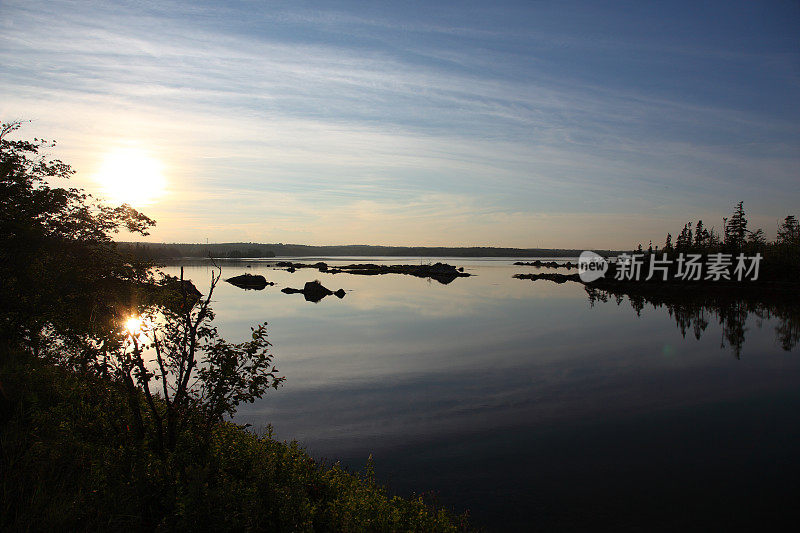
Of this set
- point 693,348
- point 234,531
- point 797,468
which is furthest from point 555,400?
point 693,348

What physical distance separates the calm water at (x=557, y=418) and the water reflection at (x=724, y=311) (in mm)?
1201

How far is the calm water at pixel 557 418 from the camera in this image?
11781 millimetres

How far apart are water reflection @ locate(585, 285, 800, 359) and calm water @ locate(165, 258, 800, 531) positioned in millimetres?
1201

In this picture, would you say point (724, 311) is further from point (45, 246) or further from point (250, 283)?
point (250, 283)

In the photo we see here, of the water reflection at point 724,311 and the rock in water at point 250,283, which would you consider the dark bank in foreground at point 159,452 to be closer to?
the water reflection at point 724,311

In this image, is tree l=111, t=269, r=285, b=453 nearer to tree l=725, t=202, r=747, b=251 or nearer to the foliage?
the foliage

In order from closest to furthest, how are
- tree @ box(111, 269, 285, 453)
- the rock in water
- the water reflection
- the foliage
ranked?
the foliage → tree @ box(111, 269, 285, 453) → the water reflection → the rock in water

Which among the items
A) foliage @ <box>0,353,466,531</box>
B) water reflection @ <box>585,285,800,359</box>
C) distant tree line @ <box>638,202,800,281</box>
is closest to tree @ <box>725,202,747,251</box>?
distant tree line @ <box>638,202,800,281</box>

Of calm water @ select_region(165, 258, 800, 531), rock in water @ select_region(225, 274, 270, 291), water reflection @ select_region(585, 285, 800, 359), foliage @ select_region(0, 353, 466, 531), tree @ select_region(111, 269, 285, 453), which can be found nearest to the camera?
foliage @ select_region(0, 353, 466, 531)

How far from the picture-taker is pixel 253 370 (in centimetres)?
A: 891

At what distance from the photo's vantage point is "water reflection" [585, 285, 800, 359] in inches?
1378

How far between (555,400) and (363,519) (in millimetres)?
12777

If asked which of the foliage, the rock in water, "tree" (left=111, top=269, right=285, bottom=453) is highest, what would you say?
"tree" (left=111, top=269, right=285, bottom=453)

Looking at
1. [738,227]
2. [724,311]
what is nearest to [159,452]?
[724,311]
